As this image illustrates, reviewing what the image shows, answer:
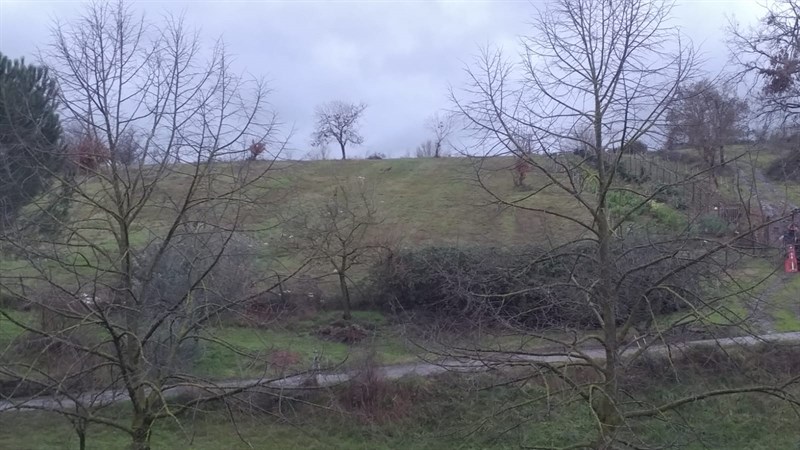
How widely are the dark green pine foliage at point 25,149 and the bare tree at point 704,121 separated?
7.50 m

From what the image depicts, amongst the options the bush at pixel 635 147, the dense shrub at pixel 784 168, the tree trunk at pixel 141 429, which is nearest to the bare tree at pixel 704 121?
the bush at pixel 635 147

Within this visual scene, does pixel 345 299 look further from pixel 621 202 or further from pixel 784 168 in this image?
pixel 784 168

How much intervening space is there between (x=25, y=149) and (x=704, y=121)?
8515 mm

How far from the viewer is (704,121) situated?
10859mm

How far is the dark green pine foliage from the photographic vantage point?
35.0ft

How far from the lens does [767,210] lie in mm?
14766

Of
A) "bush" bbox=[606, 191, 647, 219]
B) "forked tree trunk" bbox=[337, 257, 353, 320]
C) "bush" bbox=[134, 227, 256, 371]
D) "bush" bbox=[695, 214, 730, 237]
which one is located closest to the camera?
"bush" bbox=[134, 227, 256, 371]

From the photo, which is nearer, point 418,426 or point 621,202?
point 621,202

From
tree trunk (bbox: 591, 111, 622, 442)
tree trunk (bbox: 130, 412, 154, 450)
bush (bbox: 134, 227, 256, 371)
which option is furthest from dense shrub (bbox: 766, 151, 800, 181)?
tree trunk (bbox: 130, 412, 154, 450)

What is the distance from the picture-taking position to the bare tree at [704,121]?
10422 mm

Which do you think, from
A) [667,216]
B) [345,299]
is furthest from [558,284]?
[345,299]

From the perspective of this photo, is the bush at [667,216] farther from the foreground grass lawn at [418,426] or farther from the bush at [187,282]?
the foreground grass lawn at [418,426]

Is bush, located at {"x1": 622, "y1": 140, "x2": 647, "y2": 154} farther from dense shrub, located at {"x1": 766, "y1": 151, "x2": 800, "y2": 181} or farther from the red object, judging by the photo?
the red object

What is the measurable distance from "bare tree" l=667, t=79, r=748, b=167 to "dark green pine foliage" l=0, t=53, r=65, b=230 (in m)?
7.50
